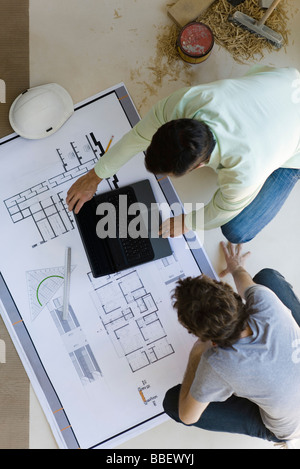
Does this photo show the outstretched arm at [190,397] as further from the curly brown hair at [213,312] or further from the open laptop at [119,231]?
the open laptop at [119,231]

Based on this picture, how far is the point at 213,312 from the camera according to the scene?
0.91m

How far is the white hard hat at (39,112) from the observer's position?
117 centimetres

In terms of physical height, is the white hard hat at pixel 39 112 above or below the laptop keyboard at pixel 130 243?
above

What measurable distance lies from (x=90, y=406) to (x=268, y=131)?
3.10 ft

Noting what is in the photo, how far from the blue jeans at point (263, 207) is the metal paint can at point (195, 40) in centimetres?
47

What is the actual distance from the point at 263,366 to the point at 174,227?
46 cm

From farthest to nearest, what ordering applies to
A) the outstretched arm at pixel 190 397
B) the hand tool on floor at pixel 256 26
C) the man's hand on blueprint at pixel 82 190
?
1. the hand tool on floor at pixel 256 26
2. the man's hand on blueprint at pixel 82 190
3. the outstretched arm at pixel 190 397

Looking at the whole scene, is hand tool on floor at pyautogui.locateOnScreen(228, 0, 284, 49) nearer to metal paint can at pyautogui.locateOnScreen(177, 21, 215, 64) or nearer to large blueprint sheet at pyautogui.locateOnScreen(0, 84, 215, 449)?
metal paint can at pyautogui.locateOnScreen(177, 21, 215, 64)

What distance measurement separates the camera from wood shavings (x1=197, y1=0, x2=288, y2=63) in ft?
4.16

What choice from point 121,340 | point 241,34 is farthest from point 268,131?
point 121,340

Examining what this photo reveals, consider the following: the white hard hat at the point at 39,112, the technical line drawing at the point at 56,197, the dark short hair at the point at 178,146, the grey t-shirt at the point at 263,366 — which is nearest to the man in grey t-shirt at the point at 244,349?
the grey t-shirt at the point at 263,366

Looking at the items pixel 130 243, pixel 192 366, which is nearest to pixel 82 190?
pixel 130 243

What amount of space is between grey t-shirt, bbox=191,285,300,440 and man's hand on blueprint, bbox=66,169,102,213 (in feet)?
1.84

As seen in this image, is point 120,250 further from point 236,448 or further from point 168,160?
point 236,448
